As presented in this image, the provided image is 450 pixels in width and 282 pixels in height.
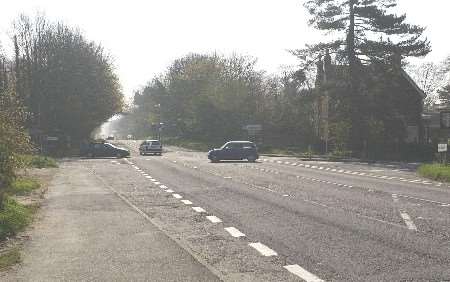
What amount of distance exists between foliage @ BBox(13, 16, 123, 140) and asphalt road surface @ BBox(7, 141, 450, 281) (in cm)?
4061

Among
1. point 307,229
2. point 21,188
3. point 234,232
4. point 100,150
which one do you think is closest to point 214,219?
point 234,232

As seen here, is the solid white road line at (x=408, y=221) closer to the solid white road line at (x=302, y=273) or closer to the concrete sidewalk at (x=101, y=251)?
the solid white road line at (x=302, y=273)

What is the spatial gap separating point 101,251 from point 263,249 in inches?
92.2

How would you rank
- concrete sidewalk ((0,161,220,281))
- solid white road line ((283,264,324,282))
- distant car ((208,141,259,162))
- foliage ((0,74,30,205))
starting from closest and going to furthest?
solid white road line ((283,264,324,282))
concrete sidewalk ((0,161,220,281))
foliage ((0,74,30,205))
distant car ((208,141,259,162))

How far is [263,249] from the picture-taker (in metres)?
8.32

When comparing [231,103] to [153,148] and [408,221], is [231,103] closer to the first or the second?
[153,148]

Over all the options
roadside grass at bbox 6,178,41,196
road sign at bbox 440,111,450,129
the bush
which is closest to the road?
the bush

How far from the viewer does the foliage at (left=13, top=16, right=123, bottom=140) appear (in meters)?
55.8

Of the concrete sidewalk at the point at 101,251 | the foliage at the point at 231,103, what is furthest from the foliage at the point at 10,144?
the foliage at the point at 231,103

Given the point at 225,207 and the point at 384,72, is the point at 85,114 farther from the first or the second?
the point at 225,207

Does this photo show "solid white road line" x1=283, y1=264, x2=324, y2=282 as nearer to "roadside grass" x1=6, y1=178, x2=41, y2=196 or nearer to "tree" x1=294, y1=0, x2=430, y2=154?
"roadside grass" x1=6, y1=178, x2=41, y2=196

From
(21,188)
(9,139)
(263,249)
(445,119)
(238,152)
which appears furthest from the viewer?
(238,152)

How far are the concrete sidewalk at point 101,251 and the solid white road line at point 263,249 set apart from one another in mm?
1061

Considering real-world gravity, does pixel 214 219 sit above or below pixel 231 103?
below
